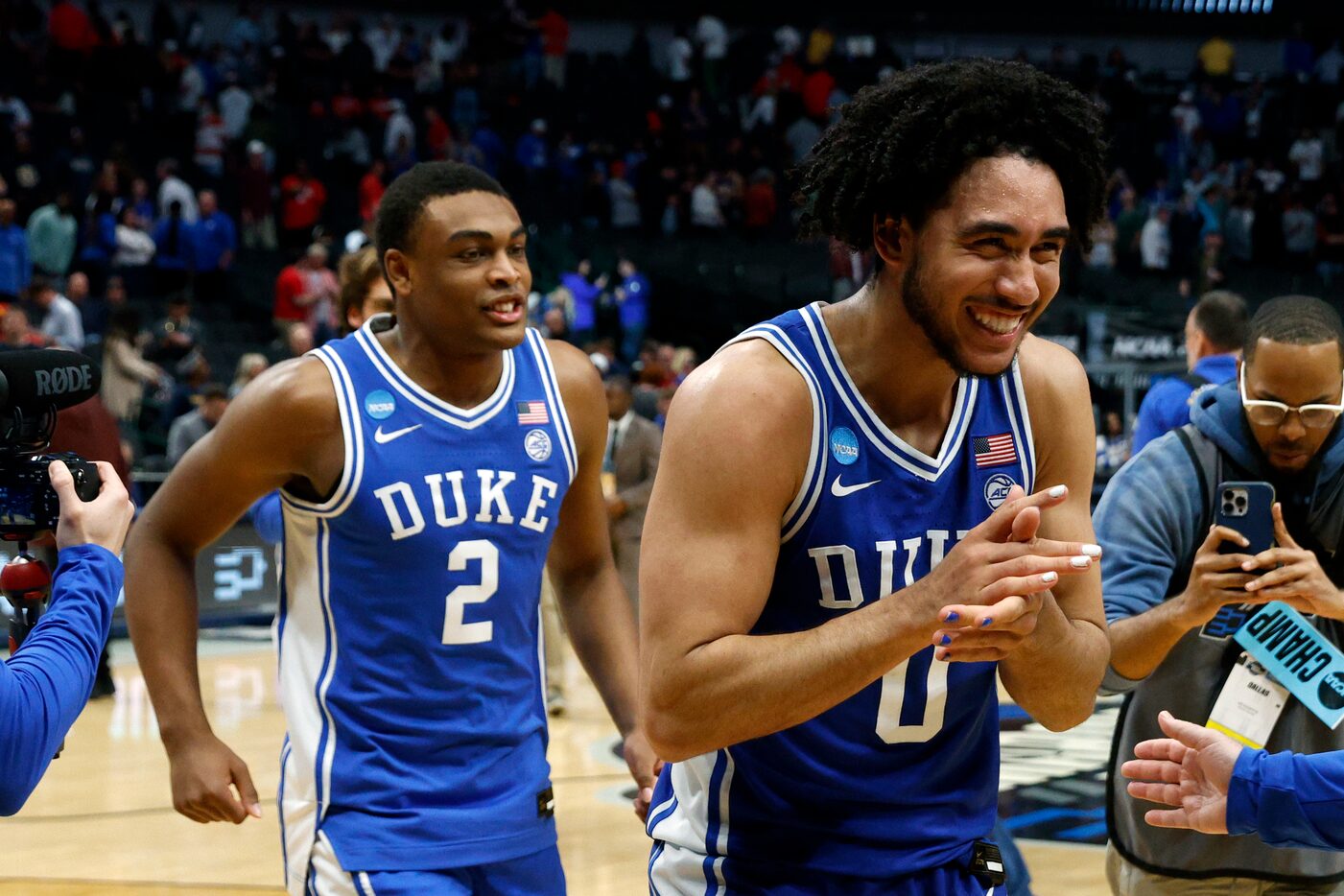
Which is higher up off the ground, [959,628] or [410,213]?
[410,213]

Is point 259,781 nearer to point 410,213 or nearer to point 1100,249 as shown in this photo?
point 410,213

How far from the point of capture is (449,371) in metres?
3.67

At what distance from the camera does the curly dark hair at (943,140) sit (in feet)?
7.61

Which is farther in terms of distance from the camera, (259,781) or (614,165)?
(614,165)

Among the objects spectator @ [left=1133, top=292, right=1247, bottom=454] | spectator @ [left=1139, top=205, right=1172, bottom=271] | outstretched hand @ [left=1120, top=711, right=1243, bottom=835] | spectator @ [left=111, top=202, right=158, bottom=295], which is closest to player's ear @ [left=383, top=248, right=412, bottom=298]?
outstretched hand @ [left=1120, top=711, right=1243, bottom=835]

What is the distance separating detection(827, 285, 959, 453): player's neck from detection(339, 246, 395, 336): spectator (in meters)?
2.38

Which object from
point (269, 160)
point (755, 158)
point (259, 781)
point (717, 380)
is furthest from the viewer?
point (755, 158)

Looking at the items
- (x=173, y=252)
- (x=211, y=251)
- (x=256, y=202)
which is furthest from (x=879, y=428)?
(x=256, y=202)

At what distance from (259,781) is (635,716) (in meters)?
4.56

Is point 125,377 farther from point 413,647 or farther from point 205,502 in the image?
point 413,647

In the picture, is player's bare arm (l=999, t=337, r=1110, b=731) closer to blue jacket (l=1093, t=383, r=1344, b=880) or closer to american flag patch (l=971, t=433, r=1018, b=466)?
american flag patch (l=971, t=433, r=1018, b=466)

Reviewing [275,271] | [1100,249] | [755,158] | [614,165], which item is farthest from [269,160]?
[1100,249]

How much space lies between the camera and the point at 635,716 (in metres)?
3.67

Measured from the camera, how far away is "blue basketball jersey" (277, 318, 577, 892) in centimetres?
329
